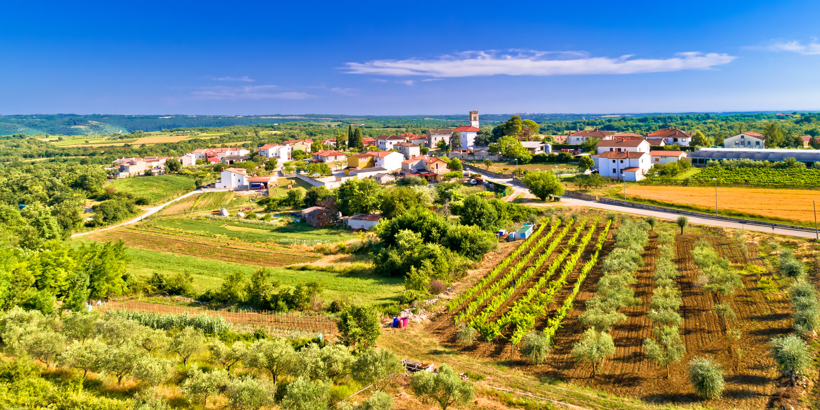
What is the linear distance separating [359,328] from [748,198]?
46.0m

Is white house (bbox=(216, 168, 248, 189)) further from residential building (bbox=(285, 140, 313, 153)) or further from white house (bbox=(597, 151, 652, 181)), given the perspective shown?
white house (bbox=(597, 151, 652, 181))

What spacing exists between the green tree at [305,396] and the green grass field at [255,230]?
26885mm

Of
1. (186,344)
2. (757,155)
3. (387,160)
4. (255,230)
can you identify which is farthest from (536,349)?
(757,155)

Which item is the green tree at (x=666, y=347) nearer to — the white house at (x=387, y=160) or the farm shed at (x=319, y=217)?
the farm shed at (x=319, y=217)

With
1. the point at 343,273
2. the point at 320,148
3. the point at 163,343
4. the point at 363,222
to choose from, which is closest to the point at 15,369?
the point at 163,343

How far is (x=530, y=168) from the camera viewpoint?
73.9 metres

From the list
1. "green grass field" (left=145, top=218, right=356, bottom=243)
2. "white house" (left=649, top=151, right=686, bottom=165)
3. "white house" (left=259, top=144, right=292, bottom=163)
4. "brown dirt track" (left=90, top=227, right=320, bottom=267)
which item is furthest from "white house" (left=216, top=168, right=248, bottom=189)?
"white house" (left=649, top=151, right=686, bottom=165)

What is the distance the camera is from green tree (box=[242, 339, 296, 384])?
1540 cm

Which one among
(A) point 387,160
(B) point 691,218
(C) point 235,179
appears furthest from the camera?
(A) point 387,160

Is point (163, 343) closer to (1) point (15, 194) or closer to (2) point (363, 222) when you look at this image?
(2) point (363, 222)

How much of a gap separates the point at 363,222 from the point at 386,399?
32.7 metres

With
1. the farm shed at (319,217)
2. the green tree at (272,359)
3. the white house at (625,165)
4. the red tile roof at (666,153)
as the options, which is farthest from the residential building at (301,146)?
the green tree at (272,359)

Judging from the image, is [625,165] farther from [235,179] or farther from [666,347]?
[235,179]

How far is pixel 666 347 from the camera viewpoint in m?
17.9
